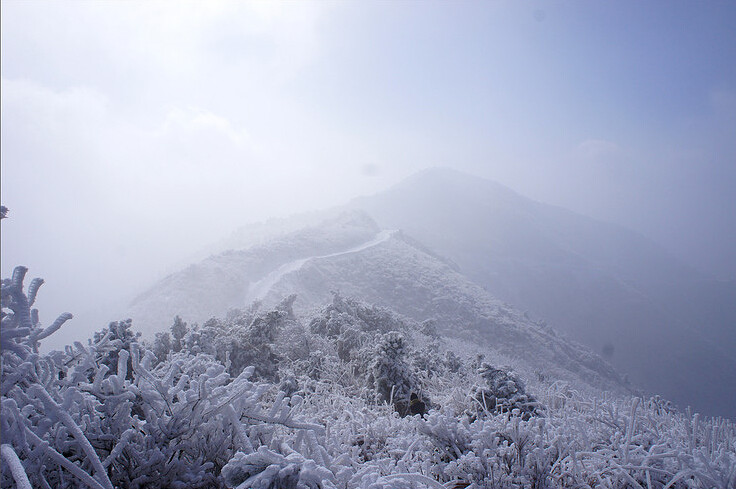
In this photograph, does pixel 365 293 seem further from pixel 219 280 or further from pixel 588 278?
pixel 588 278

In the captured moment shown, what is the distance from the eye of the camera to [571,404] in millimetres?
4637

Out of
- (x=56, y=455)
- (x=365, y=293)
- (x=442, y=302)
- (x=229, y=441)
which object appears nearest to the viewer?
(x=56, y=455)

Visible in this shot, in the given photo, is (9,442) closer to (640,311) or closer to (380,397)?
(380,397)

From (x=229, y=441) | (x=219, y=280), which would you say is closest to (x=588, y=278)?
(x=219, y=280)

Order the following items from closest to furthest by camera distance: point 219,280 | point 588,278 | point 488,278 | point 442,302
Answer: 1. point 219,280
2. point 442,302
3. point 488,278
4. point 588,278

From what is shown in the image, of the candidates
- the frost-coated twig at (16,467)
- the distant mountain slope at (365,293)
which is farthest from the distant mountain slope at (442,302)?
the frost-coated twig at (16,467)

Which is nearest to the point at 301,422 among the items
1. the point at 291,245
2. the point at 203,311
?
the point at 203,311

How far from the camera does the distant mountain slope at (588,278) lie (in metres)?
49.8

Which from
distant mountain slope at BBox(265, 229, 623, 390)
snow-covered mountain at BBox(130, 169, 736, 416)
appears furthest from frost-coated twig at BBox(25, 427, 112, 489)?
distant mountain slope at BBox(265, 229, 623, 390)

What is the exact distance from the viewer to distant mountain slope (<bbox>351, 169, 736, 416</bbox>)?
49844mm

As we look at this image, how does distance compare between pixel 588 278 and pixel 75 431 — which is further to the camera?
pixel 588 278

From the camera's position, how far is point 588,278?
2830 inches

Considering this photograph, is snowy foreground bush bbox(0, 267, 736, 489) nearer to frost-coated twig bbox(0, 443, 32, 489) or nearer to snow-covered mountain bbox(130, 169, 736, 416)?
frost-coated twig bbox(0, 443, 32, 489)

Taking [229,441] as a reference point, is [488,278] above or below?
below
